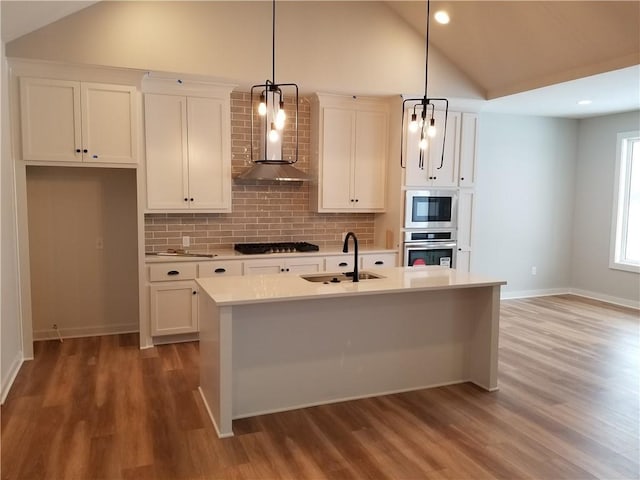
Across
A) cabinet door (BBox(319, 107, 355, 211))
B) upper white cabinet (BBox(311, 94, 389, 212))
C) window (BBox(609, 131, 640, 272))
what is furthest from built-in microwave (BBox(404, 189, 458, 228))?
window (BBox(609, 131, 640, 272))

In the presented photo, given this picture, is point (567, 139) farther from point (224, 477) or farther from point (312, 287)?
point (224, 477)

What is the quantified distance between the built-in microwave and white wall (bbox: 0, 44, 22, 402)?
155 inches

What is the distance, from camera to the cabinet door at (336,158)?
5.48 m

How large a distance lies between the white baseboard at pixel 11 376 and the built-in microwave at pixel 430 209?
407 centimetres

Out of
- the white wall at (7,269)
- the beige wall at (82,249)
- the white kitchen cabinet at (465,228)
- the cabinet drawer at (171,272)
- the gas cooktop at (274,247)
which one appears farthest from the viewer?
the white kitchen cabinet at (465,228)

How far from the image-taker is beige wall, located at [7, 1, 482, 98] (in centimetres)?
430

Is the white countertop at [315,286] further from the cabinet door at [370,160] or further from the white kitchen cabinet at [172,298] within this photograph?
the cabinet door at [370,160]

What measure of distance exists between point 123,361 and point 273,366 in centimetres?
178

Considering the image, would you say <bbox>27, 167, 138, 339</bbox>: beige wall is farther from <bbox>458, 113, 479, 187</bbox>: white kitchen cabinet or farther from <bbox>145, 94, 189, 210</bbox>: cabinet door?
<bbox>458, 113, 479, 187</bbox>: white kitchen cabinet

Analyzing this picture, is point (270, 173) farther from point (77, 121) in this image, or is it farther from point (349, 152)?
point (77, 121)

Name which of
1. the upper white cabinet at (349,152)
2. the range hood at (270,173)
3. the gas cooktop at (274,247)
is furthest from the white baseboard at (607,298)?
the range hood at (270,173)

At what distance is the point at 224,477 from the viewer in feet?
8.54

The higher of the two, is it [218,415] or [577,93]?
[577,93]

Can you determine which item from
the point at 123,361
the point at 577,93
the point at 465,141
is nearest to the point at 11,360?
the point at 123,361
